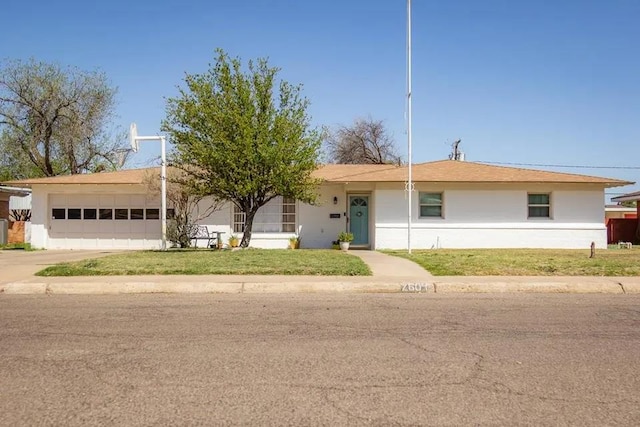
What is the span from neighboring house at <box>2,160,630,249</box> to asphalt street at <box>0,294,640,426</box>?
12960 millimetres

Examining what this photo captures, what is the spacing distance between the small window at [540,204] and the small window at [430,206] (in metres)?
3.56

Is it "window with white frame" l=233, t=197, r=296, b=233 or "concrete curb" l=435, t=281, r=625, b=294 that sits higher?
"window with white frame" l=233, t=197, r=296, b=233

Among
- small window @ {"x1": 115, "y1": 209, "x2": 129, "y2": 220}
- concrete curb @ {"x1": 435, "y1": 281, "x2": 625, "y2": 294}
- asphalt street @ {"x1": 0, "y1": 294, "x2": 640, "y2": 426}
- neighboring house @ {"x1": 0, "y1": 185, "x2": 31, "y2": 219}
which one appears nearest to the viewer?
asphalt street @ {"x1": 0, "y1": 294, "x2": 640, "y2": 426}

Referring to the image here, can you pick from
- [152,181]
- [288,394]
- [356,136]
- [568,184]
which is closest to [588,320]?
[288,394]

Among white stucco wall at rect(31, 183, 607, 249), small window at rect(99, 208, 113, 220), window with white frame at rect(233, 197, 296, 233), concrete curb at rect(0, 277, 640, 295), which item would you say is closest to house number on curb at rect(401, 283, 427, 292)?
concrete curb at rect(0, 277, 640, 295)

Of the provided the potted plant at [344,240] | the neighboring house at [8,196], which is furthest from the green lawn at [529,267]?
the neighboring house at [8,196]

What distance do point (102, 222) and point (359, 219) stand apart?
34.9 ft

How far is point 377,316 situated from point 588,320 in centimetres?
283

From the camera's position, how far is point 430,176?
21766mm

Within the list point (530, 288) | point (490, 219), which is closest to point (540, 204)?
point (490, 219)

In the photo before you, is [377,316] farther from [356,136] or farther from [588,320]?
[356,136]

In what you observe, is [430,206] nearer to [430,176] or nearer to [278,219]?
[430,176]

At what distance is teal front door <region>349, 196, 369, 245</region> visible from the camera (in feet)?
75.7

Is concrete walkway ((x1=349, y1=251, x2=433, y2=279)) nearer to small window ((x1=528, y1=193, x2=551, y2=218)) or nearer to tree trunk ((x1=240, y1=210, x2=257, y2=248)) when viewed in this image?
tree trunk ((x1=240, y1=210, x2=257, y2=248))
